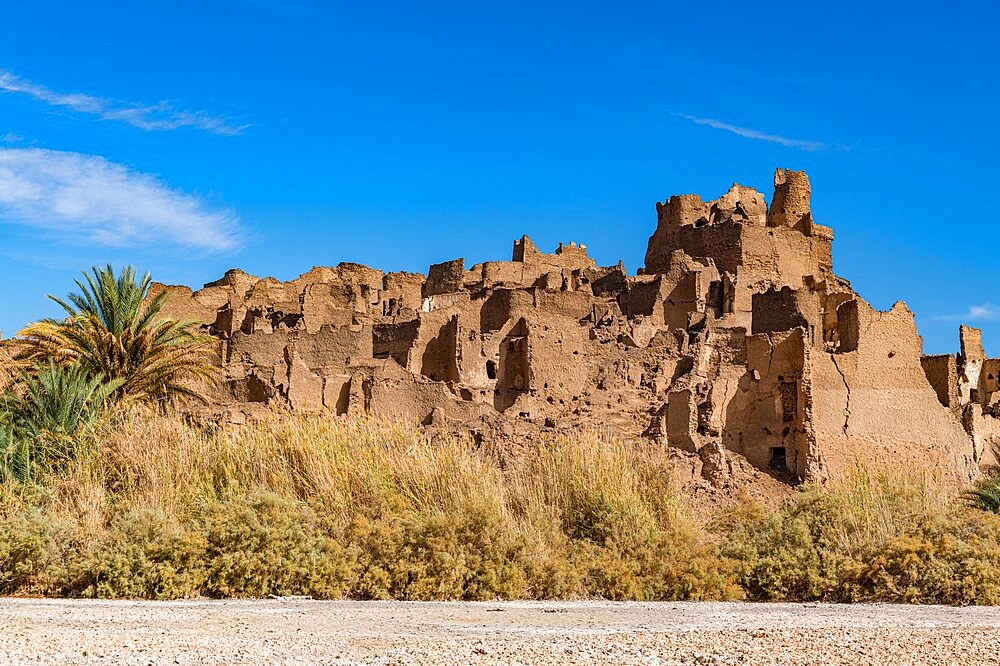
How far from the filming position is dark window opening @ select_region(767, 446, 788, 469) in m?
21.7

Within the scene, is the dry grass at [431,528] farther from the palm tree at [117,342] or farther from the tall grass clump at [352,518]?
the palm tree at [117,342]

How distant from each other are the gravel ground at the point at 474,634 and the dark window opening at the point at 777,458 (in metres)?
9.33

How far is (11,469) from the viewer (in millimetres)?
15844

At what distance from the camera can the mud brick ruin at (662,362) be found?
846 inches

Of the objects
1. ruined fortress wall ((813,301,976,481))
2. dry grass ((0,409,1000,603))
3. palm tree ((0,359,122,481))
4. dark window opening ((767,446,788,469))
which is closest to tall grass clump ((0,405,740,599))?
dry grass ((0,409,1000,603))

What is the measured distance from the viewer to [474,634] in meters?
9.94

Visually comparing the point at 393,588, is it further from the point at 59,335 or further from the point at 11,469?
the point at 59,335

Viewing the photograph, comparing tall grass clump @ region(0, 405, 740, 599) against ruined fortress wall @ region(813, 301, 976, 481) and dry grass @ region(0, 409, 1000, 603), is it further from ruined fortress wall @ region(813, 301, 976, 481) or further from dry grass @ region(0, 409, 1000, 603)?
ruined fortress wall @ region(813, 301, 976, 481)

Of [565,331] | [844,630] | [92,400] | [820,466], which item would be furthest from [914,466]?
[92,400]

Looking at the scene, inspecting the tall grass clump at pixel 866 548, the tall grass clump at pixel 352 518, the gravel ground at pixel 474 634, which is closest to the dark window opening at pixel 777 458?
the tall grass clump at pixel 352 518

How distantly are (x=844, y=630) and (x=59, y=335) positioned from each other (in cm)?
1526

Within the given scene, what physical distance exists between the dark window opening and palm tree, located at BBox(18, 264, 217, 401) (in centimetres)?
1093

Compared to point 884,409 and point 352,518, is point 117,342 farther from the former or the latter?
point 884,409

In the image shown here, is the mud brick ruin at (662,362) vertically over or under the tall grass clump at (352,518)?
over
